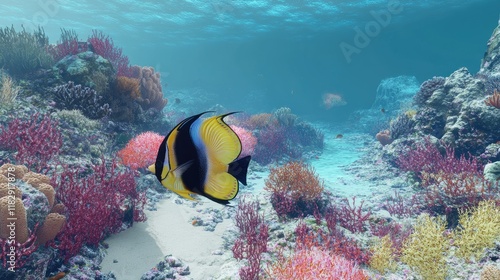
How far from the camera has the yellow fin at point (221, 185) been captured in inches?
49.1

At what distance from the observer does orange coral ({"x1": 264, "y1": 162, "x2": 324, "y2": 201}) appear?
5984mm

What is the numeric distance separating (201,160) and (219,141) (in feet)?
0.37

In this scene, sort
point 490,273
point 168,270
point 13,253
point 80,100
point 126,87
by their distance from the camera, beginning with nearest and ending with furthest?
1. point 13,253
2. point 490,273
3. point 168,270
4. point 80,100
5. point 126,87

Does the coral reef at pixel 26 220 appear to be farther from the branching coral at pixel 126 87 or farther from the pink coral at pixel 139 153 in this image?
the branching coral at pixel 126 87

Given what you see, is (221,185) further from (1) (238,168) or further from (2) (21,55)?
(2) (21,55)

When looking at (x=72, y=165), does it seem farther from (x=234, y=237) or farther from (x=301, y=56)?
(x=301, y=56)

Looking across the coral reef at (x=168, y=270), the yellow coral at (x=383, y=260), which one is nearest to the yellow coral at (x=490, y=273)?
the yellow coral at (x=383, y=260)

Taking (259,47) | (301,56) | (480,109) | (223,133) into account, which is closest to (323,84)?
(301,56)

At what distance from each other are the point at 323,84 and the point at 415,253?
40.1m

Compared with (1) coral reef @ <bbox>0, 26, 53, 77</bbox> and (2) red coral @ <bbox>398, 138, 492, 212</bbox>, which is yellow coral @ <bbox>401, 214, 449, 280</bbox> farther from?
(1) coral reef @ <bbox>0, 26, 53, 77</bbox>

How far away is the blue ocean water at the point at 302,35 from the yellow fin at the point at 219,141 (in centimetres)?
2716

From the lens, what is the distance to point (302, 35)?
1524 inches

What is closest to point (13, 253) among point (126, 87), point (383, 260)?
point (383, 260)

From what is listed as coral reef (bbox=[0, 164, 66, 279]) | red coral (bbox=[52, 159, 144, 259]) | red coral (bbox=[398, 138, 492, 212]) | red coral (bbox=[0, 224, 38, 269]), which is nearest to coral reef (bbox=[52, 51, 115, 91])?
red coral (bbox=[52, 159, 144, 259])
